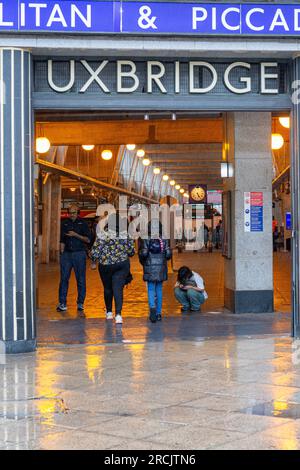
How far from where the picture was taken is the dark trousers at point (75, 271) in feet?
45.9

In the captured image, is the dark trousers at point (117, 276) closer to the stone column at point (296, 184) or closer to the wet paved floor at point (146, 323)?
the wet paved floor at point (146, 323)

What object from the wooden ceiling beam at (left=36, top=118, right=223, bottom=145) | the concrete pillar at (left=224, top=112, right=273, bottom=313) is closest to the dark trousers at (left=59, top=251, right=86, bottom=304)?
the concrete pillar at (left=224, top=112, right=273, bottom=313)

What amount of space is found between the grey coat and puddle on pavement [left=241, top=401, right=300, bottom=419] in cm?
576

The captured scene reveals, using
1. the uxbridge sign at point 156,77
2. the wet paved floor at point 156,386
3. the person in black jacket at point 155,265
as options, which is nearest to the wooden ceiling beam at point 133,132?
the person in black jacket at point 155,265

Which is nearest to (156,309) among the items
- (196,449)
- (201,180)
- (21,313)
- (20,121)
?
(21,313)

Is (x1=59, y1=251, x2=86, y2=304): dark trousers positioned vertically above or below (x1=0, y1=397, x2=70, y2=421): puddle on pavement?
above

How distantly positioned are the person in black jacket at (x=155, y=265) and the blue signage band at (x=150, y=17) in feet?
13.1

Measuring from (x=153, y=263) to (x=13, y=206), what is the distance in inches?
141

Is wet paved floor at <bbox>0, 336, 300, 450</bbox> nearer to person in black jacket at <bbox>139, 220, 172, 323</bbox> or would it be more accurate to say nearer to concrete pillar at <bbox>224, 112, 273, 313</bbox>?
person in black jacket at <bbox>139, 220, 172, 323</bbox>

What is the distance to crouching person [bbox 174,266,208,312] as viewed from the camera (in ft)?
44.8

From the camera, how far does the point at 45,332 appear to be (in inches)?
451

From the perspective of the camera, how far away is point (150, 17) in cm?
953

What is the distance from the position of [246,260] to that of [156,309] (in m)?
1.78

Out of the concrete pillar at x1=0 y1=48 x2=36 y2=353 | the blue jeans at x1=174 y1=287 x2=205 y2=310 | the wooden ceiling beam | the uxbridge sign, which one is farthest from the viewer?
the wooden ceiling beam
